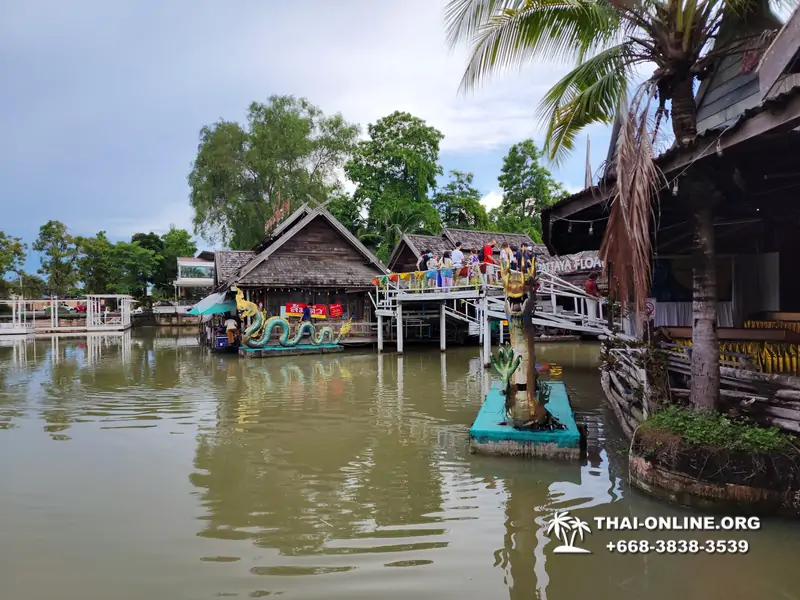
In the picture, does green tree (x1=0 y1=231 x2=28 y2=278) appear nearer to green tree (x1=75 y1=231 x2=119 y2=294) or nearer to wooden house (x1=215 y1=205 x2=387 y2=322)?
green tree (x1=75 y1=231 x2=119 y2=294)

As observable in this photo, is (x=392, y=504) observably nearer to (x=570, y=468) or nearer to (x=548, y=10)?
(x=570, y=468)

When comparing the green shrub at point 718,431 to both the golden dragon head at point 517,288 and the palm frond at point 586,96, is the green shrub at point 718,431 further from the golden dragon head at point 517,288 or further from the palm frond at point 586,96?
the palm frond at point 586,96

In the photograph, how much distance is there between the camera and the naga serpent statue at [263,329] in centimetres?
2062

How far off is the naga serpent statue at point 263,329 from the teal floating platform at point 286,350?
0.57 feet

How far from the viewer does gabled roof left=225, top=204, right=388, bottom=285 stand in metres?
21.6

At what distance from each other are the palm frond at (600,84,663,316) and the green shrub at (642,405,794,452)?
1.23 m

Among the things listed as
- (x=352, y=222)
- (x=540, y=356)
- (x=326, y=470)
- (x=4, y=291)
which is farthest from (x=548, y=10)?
(x=4, y=291)

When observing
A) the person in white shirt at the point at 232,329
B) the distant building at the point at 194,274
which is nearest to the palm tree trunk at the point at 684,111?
the person in white shirt at the point at 232,329

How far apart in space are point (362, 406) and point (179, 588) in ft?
23.0

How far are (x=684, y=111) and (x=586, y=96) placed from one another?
1.45m

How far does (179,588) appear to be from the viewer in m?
4.20

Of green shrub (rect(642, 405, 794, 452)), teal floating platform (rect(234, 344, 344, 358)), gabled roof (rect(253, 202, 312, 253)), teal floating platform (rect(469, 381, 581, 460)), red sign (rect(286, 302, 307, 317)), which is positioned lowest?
teal floating platform (rect(469, 381, 581, 460))

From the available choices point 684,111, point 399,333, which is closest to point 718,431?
point 684,111

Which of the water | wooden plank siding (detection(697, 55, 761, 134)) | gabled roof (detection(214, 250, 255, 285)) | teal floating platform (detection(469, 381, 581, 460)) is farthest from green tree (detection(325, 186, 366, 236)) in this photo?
teal floating platform (detection(469, 381, 581, 460))
